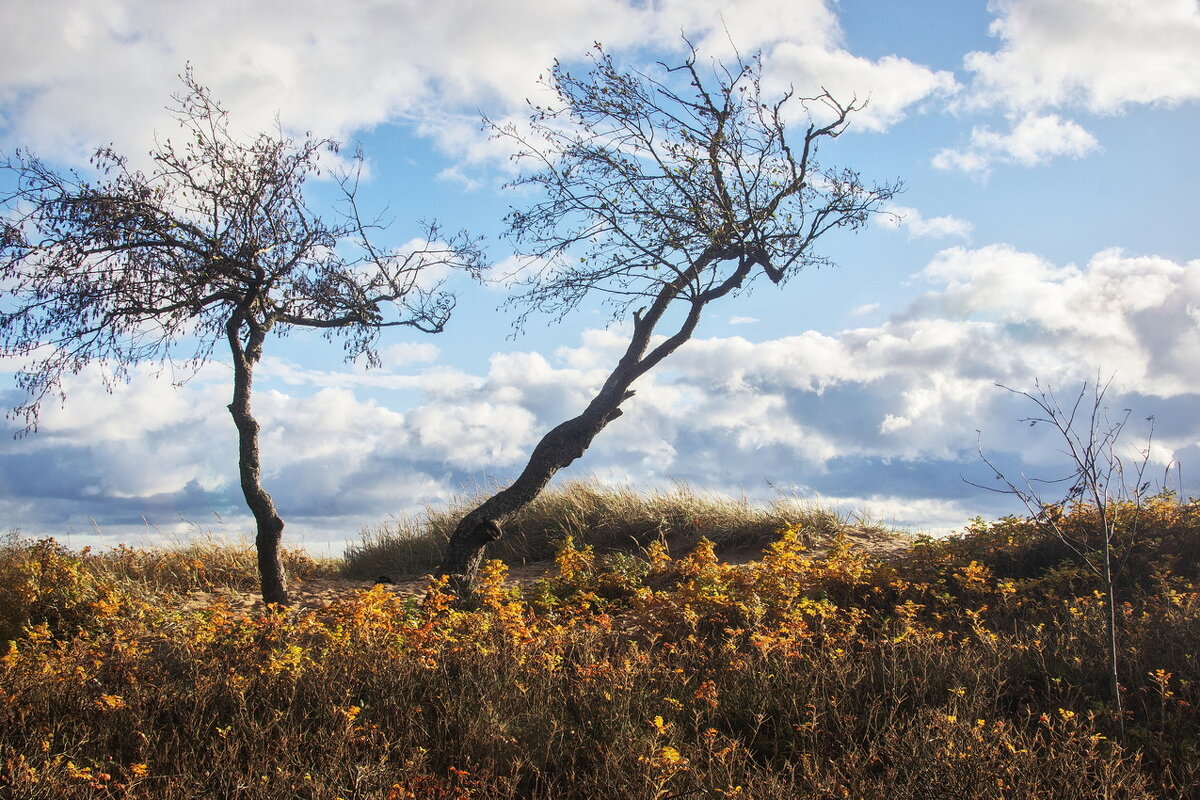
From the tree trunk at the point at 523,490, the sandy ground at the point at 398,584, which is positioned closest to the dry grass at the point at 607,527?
the sandy ground at the point at 398,584

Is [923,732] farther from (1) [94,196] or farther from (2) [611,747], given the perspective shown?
(1) [94,196]

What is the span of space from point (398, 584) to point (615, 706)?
949cm

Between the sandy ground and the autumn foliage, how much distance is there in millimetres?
4053

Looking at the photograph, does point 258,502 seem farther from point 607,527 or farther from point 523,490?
point 607,527

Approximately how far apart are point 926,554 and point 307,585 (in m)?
9.51

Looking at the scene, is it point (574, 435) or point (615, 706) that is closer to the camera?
point (615, 706)

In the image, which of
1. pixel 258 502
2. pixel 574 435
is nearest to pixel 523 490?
pixel 574 435

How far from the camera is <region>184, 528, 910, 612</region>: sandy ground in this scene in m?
12.0

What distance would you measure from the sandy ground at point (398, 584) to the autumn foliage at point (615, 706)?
4053 millimetres

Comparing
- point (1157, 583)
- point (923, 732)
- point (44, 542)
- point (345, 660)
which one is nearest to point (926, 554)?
point (1157, 583)

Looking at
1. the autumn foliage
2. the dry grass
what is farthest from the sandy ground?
the autumn foliage

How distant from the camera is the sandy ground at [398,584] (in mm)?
11961

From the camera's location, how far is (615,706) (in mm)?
5242

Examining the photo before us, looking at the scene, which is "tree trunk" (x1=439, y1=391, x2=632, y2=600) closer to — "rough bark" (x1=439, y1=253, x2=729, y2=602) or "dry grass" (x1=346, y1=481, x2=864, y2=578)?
"rough bark" (x1=439, y1=253, x2=729, y2=602)
